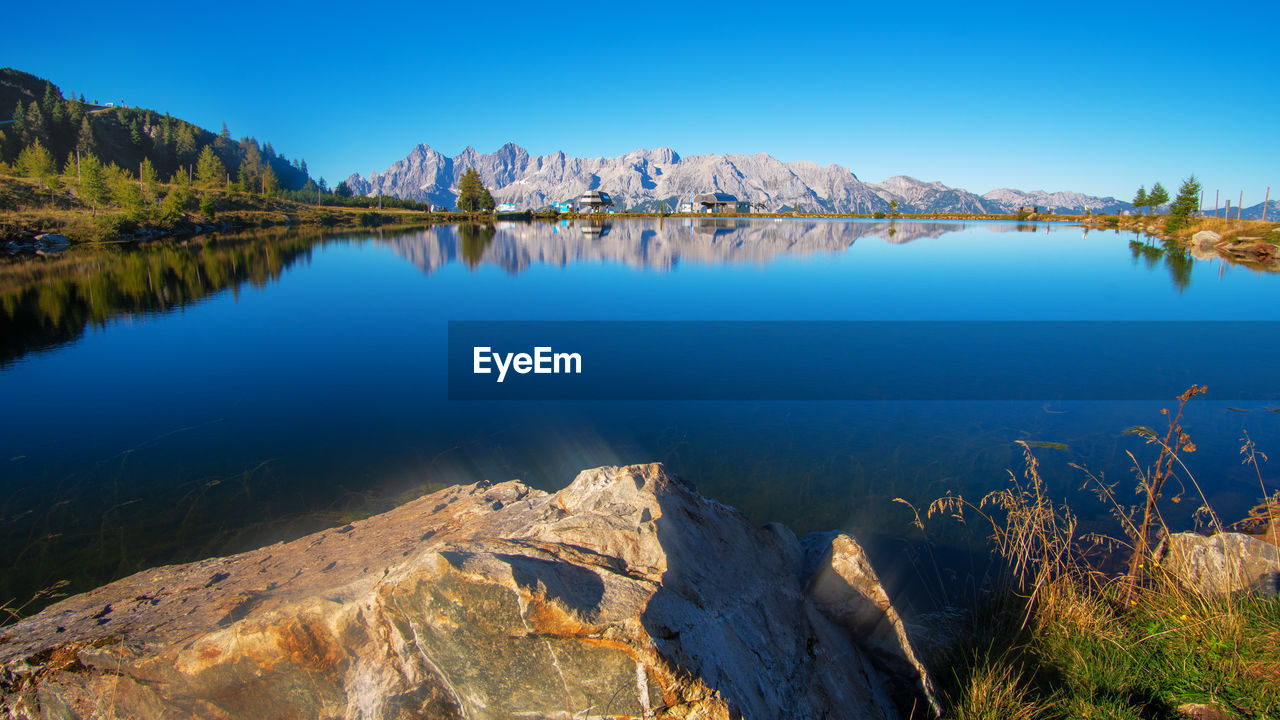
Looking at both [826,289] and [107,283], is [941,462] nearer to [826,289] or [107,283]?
[826,289]

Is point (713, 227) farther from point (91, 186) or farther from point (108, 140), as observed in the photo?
point (108, 140)

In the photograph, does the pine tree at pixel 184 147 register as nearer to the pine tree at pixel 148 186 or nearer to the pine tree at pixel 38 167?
the pine tree at pixel 38 167

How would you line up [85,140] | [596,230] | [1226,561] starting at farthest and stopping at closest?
[85,140], [596,230], [1226,561]

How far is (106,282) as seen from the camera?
3002 centimetres

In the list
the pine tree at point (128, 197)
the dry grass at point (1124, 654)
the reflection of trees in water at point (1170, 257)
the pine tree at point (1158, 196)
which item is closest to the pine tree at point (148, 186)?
the pine tree at point (128, 197)

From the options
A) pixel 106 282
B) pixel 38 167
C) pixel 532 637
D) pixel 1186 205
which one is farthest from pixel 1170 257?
pixel 38 167

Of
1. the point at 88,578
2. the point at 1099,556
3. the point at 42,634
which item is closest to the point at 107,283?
the point at 88,578

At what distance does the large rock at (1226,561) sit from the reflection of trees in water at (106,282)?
23715mm

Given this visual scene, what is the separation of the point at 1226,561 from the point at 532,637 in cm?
607

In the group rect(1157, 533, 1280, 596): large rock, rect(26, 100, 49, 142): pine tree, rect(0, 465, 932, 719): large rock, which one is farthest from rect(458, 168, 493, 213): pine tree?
rect(1157, 533, 1280, 596): large rock

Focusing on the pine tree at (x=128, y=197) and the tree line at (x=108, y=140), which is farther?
the tree line at (x=108, y=140)

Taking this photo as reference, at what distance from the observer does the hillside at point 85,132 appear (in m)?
119

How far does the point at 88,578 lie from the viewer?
259 inches

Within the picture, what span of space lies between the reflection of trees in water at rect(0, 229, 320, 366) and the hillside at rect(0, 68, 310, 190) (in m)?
95.1
